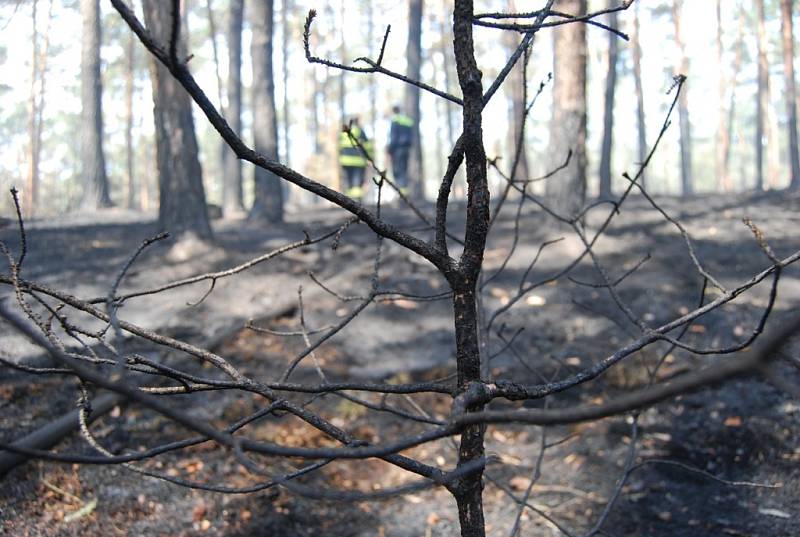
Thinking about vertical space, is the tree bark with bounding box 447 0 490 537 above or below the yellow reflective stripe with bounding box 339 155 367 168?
below

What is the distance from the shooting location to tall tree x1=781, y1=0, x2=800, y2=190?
14.3 meters

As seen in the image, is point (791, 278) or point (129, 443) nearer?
point (129, 443)

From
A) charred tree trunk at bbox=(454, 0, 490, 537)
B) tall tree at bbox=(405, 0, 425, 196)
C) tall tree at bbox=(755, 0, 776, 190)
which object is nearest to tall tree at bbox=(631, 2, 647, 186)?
tall tree at bbox=(755, 0, 776, 190)

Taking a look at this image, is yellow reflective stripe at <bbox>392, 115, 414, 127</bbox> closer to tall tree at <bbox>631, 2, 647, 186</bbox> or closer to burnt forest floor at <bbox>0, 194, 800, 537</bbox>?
burnt forest floor at <bbox>0, 194, 800, 537</bbox>

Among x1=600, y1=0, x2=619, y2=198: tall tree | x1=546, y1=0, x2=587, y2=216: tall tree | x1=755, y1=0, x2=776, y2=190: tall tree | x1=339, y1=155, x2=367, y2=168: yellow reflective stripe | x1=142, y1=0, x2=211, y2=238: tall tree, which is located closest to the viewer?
x1=142, y1=0, x2=211, y2=238: tall tree

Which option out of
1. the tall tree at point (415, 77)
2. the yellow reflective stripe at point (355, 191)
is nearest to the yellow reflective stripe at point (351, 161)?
the yellow reflective stripe at point (355, 191)

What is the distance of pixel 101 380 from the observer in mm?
773

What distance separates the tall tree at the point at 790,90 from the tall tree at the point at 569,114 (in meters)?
7.81

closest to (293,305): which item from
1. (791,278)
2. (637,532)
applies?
(637,532)

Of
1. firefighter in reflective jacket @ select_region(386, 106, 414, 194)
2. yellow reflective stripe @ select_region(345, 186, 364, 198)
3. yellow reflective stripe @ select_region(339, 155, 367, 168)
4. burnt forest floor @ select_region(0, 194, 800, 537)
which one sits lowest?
burnt forest floor @ select_region(0, 194, 800, 537)

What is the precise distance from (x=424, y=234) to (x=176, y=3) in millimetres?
7849

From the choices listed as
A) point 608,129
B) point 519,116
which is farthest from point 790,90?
point 519,116

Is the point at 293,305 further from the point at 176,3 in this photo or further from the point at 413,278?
the point at 176,3

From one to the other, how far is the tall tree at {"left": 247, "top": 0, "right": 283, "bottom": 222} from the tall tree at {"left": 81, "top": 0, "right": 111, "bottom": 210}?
5533 mm
